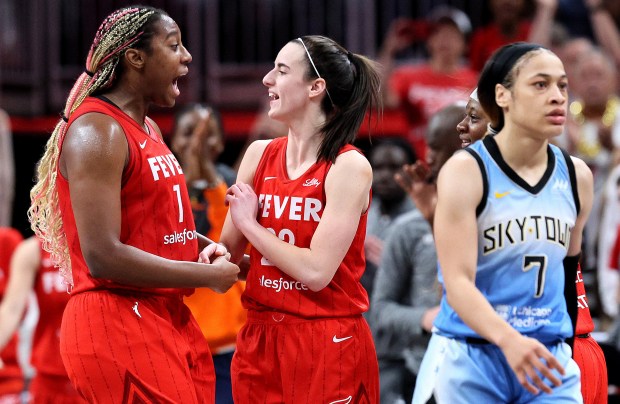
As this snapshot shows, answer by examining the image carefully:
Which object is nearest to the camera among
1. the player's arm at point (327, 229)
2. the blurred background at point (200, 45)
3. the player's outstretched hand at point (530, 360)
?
the player's outstretched hand at point (530, 360)

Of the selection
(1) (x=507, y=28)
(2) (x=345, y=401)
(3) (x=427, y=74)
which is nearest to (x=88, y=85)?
(2) (x=345, y=401)

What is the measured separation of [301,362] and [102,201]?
101 centimetres

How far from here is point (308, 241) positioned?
4199 mm

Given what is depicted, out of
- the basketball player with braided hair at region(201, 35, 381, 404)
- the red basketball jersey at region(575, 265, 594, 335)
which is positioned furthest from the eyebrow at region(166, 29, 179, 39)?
the red basketball jersey at region(575, 265, 594, 335)

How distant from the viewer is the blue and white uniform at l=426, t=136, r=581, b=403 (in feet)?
12.0

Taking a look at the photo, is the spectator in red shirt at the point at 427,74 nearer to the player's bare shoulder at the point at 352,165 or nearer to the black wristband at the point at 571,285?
the player's bare shoulder at the point at 352,165

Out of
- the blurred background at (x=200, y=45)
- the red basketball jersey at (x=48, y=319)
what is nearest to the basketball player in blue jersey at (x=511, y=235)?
the red basketball jersey at (x=48, y=319)

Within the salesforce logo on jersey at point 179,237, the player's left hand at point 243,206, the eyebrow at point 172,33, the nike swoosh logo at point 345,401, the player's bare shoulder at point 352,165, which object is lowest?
the nike swoosh logo at point 345,401

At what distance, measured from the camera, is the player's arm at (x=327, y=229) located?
4.08m

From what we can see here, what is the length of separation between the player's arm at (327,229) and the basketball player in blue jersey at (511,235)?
53cm

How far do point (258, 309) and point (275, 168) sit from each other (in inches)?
22.1

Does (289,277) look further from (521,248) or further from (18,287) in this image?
(18,287)

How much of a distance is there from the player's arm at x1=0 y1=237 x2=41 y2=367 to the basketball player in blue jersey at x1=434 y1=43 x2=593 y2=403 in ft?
9.62

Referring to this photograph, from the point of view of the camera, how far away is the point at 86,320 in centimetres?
382
